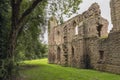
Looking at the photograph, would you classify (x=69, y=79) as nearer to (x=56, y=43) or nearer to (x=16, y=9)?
(x=16, y=9)

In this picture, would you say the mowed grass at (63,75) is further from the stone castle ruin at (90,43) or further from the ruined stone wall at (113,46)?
the stone castle ruin at (90,43)

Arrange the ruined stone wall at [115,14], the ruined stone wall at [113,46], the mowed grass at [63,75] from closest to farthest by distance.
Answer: the mowed grass at [63,75], the ruined stone wall at [113,46], the ruined stone wall at [115,14]

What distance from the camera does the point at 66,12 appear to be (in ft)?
48.2

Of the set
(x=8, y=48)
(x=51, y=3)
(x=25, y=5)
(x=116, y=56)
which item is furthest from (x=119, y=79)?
(x=25, y=5)

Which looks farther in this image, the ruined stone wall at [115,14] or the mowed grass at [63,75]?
the ruined stone wall at [115,14]

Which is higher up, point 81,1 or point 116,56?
point 81,1

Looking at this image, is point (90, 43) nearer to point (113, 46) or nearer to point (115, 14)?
point (113, 46)

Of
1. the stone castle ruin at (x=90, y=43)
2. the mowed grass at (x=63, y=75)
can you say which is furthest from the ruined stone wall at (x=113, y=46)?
the mowed grass at (x=63, y=75)

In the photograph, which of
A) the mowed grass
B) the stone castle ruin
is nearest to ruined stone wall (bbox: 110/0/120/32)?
the stone castle ruin

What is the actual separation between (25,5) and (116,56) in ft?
32.1

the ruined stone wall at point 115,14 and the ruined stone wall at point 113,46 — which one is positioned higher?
the ruined stone wall at point 115,14

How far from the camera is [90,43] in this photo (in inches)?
969

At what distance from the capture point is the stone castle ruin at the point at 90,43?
19.8m

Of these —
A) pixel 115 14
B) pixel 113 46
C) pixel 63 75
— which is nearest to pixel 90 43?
pixel 113 46
